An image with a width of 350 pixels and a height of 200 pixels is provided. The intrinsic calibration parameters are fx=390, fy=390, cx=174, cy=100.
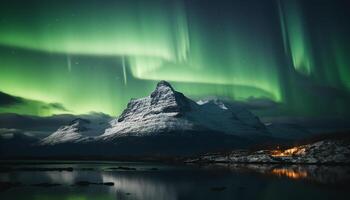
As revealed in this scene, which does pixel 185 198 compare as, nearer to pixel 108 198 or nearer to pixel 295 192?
pixel 108 198

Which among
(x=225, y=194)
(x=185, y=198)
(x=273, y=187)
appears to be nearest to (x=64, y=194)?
(x=185, y=198)

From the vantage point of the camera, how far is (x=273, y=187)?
335ft

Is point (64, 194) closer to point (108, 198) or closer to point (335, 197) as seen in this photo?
point (108, 198)

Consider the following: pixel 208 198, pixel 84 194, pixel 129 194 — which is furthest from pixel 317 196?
pixel 84 194

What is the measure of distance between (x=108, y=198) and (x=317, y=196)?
44.3 metres

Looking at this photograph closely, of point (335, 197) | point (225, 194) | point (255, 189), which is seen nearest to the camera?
point (335, 197)

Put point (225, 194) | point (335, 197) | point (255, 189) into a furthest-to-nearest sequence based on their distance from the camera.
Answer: point (255, 189) < point (225, 194) < point (335, 197)

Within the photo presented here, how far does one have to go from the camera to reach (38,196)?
82.7 metres

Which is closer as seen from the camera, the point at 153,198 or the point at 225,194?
the point at 153,198

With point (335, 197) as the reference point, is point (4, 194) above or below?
above

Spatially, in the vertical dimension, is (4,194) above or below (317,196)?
above

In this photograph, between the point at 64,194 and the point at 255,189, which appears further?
the point at 255,189

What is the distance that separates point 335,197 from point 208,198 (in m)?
25.9

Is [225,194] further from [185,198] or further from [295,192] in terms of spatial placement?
[295,192]
